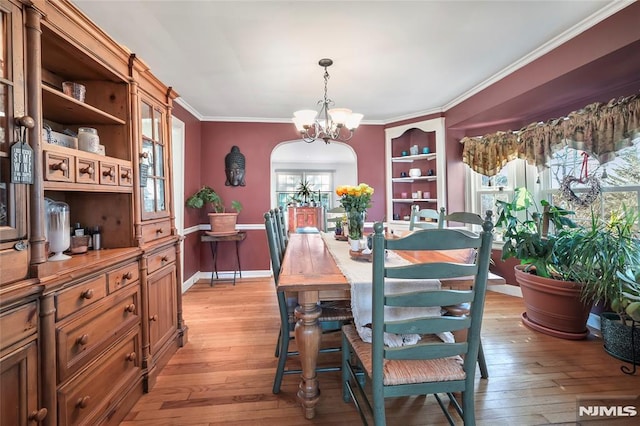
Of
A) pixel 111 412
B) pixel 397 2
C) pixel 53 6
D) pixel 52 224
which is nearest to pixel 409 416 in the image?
pixel 111 412

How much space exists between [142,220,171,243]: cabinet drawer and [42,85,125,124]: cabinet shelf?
2.25 ft

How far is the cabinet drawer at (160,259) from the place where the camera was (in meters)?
1.87

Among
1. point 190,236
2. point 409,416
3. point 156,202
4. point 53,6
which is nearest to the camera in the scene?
point 53,6

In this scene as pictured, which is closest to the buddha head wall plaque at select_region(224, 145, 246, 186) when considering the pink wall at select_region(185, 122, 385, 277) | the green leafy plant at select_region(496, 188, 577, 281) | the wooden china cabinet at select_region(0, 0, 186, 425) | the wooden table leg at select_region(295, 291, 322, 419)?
the pink wall at select_region(185, 122, 385, 277)

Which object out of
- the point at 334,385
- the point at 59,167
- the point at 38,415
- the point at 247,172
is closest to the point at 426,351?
the point at 334,385

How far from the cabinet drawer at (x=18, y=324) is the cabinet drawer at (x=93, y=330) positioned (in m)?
0.13

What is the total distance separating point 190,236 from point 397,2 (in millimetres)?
3517

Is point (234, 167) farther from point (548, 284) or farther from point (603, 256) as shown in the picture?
point (603, 256)

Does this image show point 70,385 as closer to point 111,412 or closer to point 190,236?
point 111,412

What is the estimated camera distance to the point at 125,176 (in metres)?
1.68

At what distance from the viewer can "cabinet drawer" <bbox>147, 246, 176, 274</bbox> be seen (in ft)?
6.12

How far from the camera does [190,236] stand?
3865 millimetres

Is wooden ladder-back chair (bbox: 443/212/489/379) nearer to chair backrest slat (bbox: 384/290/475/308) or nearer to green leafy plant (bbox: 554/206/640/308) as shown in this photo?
chair backrest slat (bbox: 384/290/475/308)

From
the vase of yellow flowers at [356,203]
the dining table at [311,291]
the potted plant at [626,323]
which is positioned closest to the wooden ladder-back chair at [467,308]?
the dining table at [311,291]
